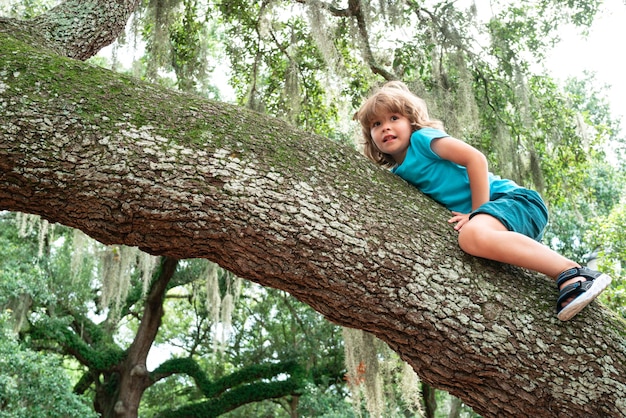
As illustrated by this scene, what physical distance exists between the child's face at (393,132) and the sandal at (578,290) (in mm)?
809

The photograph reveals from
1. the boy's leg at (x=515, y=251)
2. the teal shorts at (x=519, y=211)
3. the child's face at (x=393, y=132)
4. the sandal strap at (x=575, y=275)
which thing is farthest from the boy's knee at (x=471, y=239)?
the child's face at (x=393, y=132)

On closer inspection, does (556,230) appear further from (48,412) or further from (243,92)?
(48,412)

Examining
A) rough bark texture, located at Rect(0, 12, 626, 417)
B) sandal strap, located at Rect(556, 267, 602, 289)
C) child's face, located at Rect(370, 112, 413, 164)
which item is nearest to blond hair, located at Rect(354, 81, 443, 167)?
child's face, located at Rect(370, 112, 413, 164)

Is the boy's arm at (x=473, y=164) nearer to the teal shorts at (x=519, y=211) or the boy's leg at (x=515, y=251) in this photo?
the teal shorts at (x=519, y=211)

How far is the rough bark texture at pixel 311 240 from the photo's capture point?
1689 mm

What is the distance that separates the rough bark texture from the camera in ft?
5.54

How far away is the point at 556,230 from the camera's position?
10.8 metres

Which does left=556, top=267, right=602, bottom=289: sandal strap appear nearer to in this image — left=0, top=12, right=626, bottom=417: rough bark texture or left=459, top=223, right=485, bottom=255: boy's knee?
left=0, top=12, right=626, bottom=417: rough bark texture

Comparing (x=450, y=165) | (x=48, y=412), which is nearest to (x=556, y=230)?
(x=48, y=412)

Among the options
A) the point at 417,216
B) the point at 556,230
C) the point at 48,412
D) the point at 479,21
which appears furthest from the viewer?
the point at 556,230

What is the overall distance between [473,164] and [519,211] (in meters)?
0.22

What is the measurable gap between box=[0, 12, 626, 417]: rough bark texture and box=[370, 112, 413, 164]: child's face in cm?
51

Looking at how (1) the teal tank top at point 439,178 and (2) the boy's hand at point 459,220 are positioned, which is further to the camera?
(1) the teal tank top at point 439,178

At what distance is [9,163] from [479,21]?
4.42 metres
